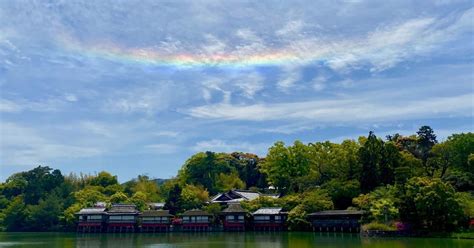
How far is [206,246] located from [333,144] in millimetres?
35414

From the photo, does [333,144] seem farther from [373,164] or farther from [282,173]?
[373,164]

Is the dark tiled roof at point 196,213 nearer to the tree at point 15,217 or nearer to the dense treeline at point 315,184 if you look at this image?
the dense treeline at point 315,184

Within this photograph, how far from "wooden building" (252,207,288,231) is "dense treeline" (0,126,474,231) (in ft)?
4.95

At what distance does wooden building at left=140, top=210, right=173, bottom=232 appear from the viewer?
201ft

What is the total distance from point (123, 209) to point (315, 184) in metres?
26.8

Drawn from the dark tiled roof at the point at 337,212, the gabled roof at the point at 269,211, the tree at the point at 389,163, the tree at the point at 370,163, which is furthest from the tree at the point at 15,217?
the tree at the point at 389,163

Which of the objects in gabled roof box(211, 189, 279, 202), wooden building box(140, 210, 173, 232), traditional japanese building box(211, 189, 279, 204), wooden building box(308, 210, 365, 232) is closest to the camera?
wooden building box(308, 210, 365, 232)

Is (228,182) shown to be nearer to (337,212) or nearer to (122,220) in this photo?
(122,220)

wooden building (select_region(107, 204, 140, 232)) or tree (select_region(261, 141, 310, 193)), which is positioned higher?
tree (select_region(261, 141, 310, 193))

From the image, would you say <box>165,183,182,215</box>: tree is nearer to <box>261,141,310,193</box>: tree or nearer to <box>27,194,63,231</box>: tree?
<box>261,141,310,193</box>: tree

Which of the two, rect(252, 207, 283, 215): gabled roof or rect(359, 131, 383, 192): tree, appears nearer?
rect(359, 131, 383, 192): tree

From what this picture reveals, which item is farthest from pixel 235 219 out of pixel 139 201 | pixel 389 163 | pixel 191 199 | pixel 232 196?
pixel 389 163

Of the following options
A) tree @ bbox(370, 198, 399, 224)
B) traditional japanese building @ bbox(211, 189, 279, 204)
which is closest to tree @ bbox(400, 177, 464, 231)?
tree @ bbox(370, 198, 399, 224)

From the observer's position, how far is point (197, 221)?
196 feet
